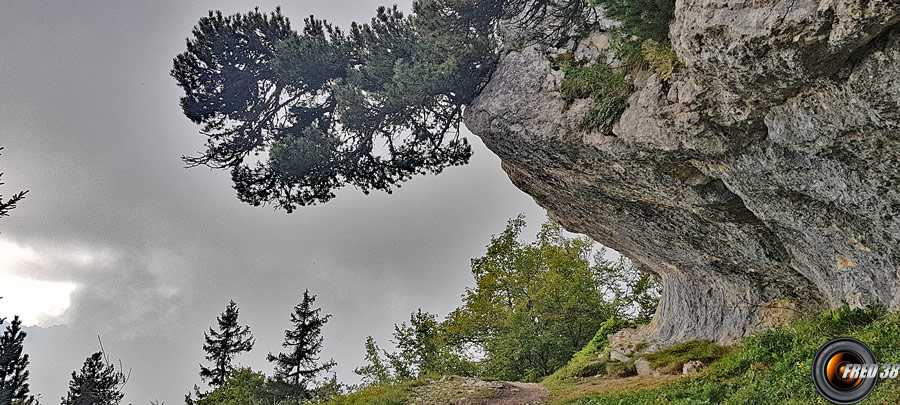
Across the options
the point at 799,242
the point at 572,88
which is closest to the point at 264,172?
the point at 572,88

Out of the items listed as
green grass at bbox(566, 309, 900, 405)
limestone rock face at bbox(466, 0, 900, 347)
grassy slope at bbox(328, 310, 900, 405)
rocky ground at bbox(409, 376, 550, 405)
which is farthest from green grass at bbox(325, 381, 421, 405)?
limestone rock face at bbox(466, 0, 900, 347)

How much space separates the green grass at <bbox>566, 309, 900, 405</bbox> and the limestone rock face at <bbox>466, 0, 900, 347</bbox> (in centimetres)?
84

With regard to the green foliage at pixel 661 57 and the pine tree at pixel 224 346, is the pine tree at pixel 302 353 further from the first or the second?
the green foliage at pixel 661 57

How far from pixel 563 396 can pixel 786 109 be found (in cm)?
869

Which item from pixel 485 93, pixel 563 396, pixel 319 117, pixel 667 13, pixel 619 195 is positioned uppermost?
pixel 319 117

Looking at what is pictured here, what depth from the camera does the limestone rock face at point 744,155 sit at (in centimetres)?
573

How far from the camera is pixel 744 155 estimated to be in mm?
8094

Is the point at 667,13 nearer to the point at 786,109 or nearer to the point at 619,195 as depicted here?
the point at 786,109

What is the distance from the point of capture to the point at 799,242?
9570 mm

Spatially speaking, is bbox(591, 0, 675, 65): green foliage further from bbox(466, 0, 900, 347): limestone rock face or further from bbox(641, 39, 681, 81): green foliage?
bbox(466, 0, 900, 347): limestone rock face

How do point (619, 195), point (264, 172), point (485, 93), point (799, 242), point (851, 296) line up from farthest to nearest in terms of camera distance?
point (264, 172) < point (485, 93) < point (619, 195) < point (799, 242) < point (851, 296)

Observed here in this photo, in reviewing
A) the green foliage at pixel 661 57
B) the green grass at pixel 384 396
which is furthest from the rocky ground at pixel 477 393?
the green foliage at pixel 661 57

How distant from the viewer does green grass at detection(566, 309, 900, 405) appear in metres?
5.98

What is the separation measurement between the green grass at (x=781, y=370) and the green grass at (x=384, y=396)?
678cm
